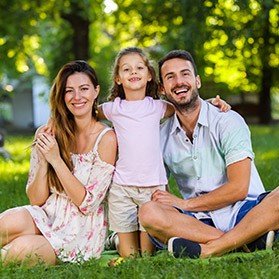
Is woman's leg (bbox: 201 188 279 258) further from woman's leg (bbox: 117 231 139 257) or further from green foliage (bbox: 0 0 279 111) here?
green foliage (bbox: 0 0 279 111)

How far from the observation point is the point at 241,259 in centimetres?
506

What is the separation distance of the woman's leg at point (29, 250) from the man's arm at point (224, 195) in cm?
85

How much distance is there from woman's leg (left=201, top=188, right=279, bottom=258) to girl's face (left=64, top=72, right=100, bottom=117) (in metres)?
1.32

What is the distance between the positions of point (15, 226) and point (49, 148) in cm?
60

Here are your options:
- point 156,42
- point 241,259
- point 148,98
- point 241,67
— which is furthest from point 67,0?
point 241,67

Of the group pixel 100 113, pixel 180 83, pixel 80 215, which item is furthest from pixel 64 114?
pixel 180 83

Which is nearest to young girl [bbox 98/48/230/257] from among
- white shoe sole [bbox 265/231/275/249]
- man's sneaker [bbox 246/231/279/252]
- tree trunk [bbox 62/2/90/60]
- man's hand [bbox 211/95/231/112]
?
man's hand [bbox 211/95/231/112]

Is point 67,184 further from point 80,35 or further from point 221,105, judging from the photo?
point 80,35

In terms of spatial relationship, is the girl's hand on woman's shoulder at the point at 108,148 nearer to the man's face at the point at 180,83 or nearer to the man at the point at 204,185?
the man at the point at 204,185

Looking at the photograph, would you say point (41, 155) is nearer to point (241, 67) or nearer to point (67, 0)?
point (67, 0)

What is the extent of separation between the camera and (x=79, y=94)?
18.0 feet

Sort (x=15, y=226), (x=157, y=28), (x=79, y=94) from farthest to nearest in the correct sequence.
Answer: (x=157, y=28), (x=79, y=94), (x=15, y=226)

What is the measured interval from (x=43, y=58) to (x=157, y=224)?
25264 mm

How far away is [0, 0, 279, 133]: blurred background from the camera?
1242cm
